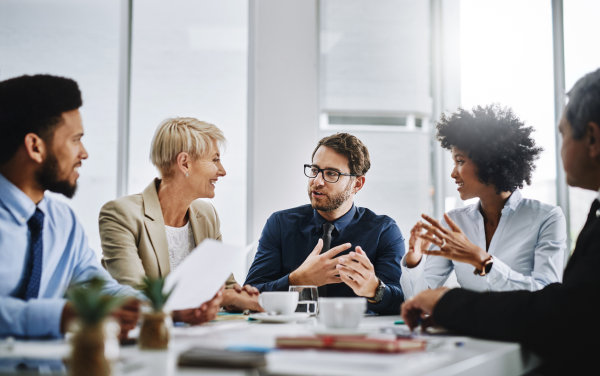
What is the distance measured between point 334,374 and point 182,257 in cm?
177

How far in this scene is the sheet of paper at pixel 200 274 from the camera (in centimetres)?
110

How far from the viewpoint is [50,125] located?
5.03ft

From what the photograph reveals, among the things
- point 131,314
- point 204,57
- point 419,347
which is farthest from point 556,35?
point 131,314

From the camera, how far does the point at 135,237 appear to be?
2.20 meters

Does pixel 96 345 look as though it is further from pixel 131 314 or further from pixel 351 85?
pixel 351 85

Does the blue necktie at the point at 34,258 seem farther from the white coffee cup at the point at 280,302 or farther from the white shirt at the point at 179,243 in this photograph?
the white shirt at the point at 179,243

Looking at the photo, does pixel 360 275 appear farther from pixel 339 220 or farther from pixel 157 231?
pixel 157 231

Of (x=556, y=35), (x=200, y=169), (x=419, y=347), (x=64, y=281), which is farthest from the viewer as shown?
(x=556, y=35)

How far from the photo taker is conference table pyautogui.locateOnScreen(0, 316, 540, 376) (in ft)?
2.54

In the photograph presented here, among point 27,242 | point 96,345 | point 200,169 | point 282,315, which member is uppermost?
point 200,169

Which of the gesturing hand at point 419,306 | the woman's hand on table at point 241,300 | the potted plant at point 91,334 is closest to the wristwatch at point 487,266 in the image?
the gesturing hand at point 419,306

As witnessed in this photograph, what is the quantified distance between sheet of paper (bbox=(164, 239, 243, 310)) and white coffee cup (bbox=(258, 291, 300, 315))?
0.18 metres

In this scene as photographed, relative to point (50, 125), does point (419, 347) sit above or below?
below

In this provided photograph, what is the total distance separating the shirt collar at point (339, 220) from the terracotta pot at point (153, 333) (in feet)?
5.40
